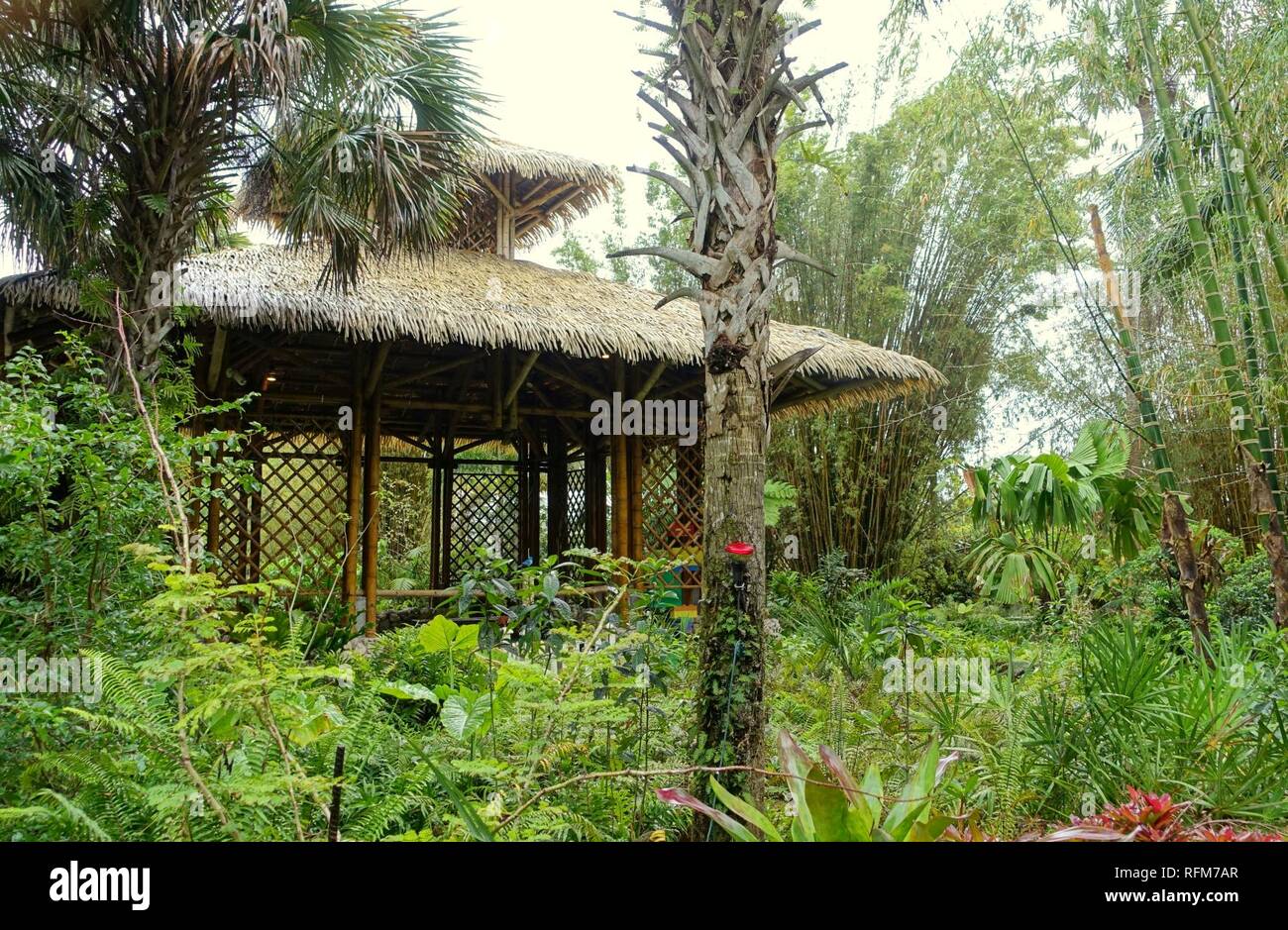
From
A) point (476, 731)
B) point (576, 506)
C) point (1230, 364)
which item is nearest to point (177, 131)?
point (476, 731)

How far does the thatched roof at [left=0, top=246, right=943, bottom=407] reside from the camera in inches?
242

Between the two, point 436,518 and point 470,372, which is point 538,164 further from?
point 436,518

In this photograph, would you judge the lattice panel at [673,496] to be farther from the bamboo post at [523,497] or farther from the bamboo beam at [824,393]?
the bamboo post at [523,497]

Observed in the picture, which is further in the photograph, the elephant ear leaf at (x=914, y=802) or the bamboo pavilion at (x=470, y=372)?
the bamboo pavilion at (x=470, y=372)

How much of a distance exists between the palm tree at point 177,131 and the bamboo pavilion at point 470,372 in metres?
0.93

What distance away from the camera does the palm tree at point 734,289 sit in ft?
8.12

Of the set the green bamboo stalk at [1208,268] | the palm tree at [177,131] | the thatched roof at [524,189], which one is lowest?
the green bamboo stalk at [1208,268]

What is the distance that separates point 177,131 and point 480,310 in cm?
258

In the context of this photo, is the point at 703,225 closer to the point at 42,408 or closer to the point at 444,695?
the point at 444,695

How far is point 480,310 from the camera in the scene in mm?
6793

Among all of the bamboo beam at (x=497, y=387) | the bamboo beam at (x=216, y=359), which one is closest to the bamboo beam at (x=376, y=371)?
the bamboo beam at (x=497, y=387)

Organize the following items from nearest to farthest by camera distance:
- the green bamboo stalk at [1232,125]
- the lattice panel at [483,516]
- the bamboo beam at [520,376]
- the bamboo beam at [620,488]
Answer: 1. the green bamboo stalk at [1232,125]
2. the bamboo beam at [520,376]
3. the bamboo beam at [620,488]
4. the lattice panel at [483,516]

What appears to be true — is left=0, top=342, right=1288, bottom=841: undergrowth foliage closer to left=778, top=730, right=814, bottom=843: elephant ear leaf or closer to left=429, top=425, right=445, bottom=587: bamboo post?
left=778, top=730, right=814, bottom=843: elephant ear leaf
